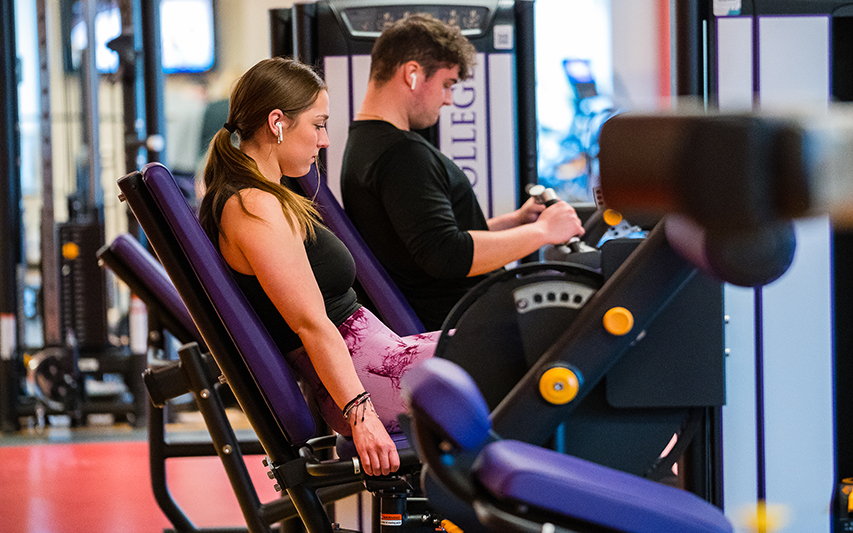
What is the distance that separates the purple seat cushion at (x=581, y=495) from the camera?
98 cm

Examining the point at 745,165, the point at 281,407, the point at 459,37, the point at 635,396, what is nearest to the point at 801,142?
the point at 745,165

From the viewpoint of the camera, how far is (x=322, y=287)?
173 cm

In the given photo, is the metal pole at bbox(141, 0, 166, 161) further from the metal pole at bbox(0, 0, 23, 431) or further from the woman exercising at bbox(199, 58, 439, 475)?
the woman exercising at bbox(199, 58, 439, 475)

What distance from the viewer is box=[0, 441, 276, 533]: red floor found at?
295 cm

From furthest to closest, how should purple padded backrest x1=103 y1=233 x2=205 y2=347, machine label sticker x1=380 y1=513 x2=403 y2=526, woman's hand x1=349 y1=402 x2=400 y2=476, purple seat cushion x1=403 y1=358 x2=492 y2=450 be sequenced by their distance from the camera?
purple padded backrest x1=103 y1=233 x2=205 y2=347 < machine label sticker x1=380 y1=513 x2=403 y2=526 < woman's hand x1=349 y1=402 x2=400 y2=476 < purple seat cushion x1=403 y1=358 x2=492 y2=450

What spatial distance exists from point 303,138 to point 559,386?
808 mm

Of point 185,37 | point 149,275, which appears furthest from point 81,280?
point 149,275

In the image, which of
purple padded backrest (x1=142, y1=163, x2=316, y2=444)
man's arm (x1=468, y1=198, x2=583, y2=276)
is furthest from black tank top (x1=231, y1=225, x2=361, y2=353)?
man's arm (x1=468, y1=198, x2=583, y2=276)

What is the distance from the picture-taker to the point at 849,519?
179 centimetres

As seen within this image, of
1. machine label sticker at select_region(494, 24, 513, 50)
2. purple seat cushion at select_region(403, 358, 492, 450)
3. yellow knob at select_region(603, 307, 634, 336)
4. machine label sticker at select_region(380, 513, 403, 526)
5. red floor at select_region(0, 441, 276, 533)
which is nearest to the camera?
purple seat cushion at select_region(403, 358, 492, 450)

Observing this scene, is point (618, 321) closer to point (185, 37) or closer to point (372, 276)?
point (372, 276)

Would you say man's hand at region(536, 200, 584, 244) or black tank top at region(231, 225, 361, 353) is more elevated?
man's hand at region(536, 200, 584, 244)

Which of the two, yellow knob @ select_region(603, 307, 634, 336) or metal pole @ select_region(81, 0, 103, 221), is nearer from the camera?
yellow knob @ select_region(603, 307, 634, 336)

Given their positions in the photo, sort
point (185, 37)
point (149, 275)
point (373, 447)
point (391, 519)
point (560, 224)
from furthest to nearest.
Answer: point (185, 37), point (149, 275), point (560, 224), point (391, 519), point (373, 447)
